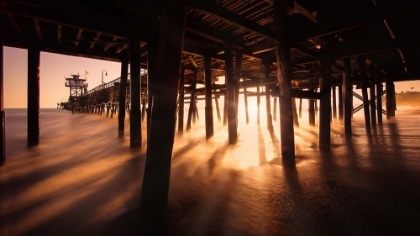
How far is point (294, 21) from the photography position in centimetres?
560

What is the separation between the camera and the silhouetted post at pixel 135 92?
Result: 5.70 metres

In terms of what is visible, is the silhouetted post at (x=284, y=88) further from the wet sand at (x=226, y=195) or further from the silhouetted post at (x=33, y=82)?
the silhouetted post at (x=33, y=82)

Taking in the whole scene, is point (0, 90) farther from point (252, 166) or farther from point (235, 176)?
point (252, 166)

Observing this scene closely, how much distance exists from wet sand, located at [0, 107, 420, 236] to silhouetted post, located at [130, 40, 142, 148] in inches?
44.8

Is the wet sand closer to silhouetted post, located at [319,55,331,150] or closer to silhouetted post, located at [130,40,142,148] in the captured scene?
silhouetted post, located at [319,55,331,150]

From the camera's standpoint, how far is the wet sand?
2.08 m

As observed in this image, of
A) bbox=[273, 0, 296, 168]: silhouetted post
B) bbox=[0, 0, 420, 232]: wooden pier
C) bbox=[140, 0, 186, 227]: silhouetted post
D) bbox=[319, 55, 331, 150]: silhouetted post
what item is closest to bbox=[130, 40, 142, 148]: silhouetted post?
bbox=[0, 0, 420, 232]: wooden pier

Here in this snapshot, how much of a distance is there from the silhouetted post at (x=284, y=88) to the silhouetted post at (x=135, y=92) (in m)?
4.02

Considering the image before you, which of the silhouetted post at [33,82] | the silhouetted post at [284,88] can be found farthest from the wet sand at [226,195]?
the silhouetted post at [33,82]

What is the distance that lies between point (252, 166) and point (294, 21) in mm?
4454

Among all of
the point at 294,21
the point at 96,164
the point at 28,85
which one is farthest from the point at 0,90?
the point at 294,21

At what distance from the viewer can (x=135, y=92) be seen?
5809 mm

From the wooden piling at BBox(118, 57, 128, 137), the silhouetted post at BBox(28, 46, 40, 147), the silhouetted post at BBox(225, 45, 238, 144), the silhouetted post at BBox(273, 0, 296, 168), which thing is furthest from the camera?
the wooden piling at BBox(118, 57, 128, 137)

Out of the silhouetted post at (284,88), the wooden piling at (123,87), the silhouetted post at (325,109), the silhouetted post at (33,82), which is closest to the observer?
the silhouetted post at (284,88)
